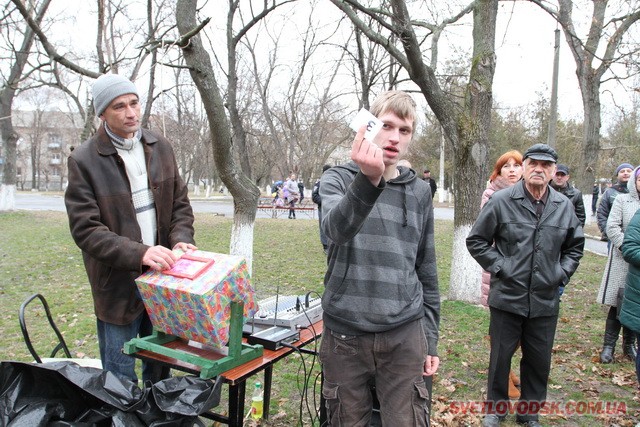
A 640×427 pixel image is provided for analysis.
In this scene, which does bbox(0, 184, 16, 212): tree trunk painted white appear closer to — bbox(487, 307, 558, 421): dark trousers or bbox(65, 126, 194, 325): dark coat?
bbox(65, 126, 194, 325): dark coat

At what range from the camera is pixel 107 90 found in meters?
2.29

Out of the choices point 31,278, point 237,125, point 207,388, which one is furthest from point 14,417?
point 237,125

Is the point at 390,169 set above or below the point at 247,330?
above

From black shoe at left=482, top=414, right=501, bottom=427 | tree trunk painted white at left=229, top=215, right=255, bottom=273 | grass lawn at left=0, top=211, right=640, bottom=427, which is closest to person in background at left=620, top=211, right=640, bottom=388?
grass lawn at left=0, top=211, right=640, bottom=427

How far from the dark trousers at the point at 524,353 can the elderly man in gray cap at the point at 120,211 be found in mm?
2364

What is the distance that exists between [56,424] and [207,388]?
58 centimetres

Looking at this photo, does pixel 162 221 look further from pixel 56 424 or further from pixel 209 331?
pixel 56 424

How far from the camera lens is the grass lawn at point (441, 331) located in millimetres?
3805

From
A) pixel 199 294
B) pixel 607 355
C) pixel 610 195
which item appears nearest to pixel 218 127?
pixel 199 294

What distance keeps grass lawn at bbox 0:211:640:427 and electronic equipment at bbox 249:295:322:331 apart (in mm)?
284

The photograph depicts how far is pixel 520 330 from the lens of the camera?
3.44 m

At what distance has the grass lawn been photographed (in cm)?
380

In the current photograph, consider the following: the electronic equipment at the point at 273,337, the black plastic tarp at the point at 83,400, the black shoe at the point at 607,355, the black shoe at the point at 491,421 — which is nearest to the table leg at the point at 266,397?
the electronic equipment at the point at 273,337

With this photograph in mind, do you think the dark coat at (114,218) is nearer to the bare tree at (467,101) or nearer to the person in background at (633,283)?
the person in background at (633,283)
